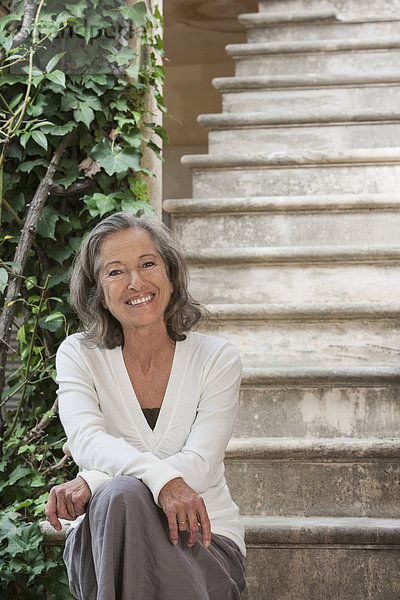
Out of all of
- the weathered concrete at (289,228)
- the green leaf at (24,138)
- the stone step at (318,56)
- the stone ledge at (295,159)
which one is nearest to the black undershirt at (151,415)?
the green leaf at (24,138)

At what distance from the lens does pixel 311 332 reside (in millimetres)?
2488

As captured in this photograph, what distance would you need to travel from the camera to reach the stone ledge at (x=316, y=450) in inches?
82.3

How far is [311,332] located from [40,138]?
1036mm

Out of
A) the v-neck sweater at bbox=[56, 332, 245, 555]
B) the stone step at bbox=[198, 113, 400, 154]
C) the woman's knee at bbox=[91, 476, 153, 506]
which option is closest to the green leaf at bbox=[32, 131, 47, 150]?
the v-neck sweater at bbox=[56, 332, 245, 555]

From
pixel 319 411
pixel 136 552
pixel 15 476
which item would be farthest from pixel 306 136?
pixel 136 552

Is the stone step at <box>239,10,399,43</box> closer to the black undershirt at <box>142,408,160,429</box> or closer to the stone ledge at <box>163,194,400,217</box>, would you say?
the stone ledge at <box>163,194,400,217</box>

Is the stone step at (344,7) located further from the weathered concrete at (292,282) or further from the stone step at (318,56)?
the weathered concrete at (292,282)

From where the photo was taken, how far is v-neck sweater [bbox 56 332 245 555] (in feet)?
5.38

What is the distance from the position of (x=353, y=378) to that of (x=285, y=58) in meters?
1.90

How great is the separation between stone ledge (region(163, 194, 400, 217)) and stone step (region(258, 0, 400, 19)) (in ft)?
4.68

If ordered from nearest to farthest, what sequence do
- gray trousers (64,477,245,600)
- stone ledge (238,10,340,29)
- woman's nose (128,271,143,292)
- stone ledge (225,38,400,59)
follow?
gray trousers (64,477,245,600) → woman's nose (128,271,143,292) → stone ledge (225,38,400,59) → stone ledge (238,10,340,29)


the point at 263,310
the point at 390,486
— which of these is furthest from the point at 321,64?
the point at 390,486

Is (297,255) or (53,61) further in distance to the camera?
(297,255)

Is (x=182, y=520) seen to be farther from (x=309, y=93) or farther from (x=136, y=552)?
(x=309, y=93)
